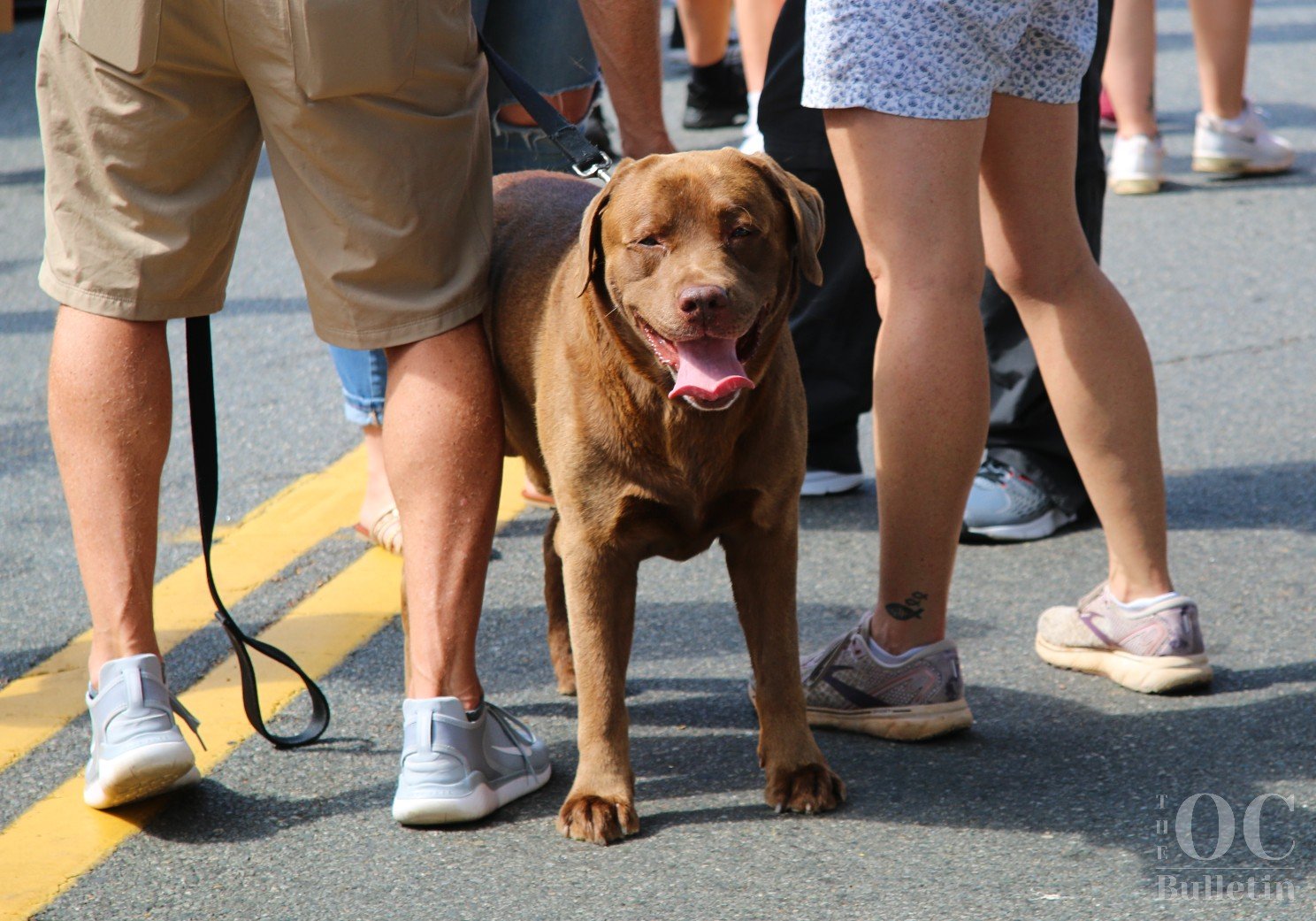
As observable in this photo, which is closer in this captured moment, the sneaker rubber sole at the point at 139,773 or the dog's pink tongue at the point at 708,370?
the dog's pink tongue at the point at 708,370

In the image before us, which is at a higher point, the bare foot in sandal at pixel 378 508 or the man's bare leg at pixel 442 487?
the man's bare leg at pixel 442 487

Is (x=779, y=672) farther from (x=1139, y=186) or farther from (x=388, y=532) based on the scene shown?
(x=1139, y=186)

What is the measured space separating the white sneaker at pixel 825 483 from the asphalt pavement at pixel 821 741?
1.8 inches

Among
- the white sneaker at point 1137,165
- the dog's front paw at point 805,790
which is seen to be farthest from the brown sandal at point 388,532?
the white sneaker at point 1137,165

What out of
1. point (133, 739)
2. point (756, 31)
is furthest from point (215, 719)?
point (756, 31)

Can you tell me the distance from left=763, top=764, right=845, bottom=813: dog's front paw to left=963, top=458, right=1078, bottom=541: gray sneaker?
4.62 feet

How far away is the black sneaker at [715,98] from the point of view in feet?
29.0

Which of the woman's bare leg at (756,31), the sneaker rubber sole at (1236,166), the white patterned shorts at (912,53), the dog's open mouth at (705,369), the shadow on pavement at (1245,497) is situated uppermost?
the white patterned shorts at (912,53)

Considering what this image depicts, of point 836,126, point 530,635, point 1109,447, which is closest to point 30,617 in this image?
point 530,635

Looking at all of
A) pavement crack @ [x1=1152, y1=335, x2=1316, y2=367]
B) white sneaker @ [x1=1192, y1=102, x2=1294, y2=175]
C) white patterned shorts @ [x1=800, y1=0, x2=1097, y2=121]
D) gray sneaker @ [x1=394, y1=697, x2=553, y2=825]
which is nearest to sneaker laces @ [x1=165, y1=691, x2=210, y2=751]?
gray sneaker @ [x1=394, y1=697, x2=553, y2=825]

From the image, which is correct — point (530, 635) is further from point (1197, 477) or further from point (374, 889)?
point (1197, 477)

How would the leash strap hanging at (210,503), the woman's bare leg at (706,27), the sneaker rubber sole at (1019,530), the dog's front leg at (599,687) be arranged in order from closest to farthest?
the dog's front leg at (599,687)
the leash strap hanging at (210,503)
the sneaker rubber sole at (1019,530)
the woman's bare leg at (706,27)

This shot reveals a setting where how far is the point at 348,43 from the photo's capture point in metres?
2.58

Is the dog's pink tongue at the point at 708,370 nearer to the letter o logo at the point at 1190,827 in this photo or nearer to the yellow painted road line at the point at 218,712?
the letter o logo at the point at 1190,827
